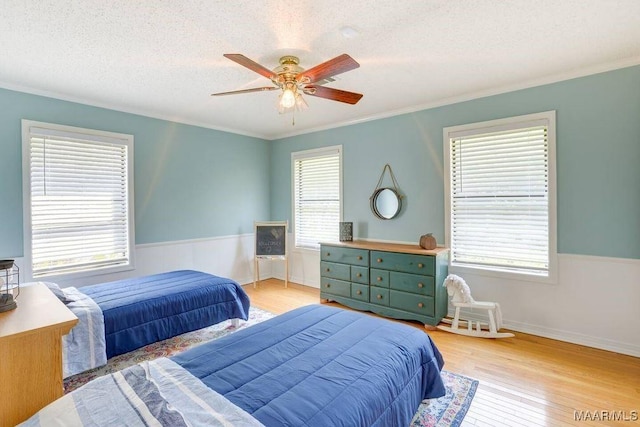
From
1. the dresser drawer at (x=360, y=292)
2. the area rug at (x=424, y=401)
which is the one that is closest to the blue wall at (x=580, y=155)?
the dresser drawer at (x=360, y=292)

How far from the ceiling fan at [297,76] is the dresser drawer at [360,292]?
2259mm

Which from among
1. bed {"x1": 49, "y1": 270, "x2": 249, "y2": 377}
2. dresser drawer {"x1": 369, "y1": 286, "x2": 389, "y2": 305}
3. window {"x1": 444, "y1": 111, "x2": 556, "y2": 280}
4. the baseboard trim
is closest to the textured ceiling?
window {"x1": 444, "y1": 111, "x2": 556, "y2": 280}

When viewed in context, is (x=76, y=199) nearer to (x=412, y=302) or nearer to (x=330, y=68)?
(x=330, y=68)

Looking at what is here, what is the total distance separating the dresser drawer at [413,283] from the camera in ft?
11.1

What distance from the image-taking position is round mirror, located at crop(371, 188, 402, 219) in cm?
415

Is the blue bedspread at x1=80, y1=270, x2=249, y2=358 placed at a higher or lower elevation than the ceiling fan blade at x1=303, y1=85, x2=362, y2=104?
lower

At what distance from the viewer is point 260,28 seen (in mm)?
2172

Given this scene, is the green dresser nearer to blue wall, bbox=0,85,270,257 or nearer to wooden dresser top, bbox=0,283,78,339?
blue wall, bbox=0,85,270,257

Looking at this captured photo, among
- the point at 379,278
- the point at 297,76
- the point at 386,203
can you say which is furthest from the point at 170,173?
the point at 379,278

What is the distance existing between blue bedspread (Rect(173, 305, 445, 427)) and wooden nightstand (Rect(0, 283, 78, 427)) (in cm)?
Result: 52

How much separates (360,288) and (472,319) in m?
1.28

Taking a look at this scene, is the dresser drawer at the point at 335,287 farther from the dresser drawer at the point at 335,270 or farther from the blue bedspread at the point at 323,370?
the blue bedspread at the point at 323,370

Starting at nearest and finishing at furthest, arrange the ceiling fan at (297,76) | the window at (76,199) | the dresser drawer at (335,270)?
the ceiling fan at (297,76) → the window at (76,199) → the dresser drawer at (335,270)

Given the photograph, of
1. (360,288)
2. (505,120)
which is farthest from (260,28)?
(360,288)
